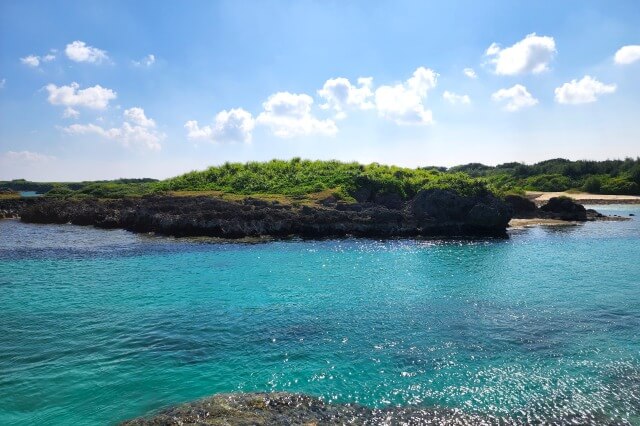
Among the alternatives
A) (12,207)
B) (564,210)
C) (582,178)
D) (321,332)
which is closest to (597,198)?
(582,178)

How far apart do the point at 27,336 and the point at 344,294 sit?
17902 millimetres

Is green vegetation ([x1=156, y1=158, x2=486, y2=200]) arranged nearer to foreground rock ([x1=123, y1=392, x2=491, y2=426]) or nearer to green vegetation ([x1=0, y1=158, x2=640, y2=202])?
green vegetation ([x1=0, y1=158, x2=640, y2=202])

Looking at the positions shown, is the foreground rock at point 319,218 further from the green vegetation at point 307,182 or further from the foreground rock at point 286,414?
the foreground rock at point 286,414

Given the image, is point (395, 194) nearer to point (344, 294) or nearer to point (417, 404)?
point (344, 294)

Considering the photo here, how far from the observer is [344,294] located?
2870 centimetres

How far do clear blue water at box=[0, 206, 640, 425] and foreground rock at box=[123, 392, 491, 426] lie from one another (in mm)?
708

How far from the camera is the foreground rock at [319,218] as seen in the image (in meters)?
54.3

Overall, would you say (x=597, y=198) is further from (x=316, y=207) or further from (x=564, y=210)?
(x=316, y=207)

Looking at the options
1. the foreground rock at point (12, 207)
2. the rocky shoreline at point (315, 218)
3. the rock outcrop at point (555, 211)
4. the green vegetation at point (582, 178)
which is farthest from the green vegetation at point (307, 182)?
the green vegetation at point (582, 178)

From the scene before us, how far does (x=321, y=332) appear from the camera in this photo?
21.4m

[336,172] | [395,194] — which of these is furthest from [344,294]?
[336,172]

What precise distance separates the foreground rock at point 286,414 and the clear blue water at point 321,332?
2.32 ft

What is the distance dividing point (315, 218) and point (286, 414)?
43.1 meters

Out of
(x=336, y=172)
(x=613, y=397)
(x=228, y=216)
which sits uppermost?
(x=336, y=172)
